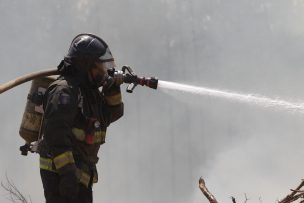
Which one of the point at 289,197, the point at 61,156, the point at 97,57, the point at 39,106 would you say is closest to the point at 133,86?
the point at 97,57

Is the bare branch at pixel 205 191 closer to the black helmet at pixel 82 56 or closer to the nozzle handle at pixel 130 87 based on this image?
the nozzle handle at pixel 130 87

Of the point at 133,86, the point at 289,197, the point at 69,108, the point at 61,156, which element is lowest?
the point at 289,197

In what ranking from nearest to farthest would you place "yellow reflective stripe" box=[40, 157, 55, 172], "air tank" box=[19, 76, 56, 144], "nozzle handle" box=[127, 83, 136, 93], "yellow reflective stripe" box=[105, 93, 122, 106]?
"yellow reflective stripe" box=[40, 157, 55, 172], "air tank" box=[19, 76, 56, 144], "yellow reflective stripe" box=[105, 93, 122, 106], "nozzle handle" box=[127, 83, 136, 93]

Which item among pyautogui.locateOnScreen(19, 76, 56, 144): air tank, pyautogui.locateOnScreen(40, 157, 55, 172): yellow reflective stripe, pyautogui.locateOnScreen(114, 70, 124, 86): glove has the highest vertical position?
pyautogui.locateOnScreen(114, 70, 124, 86): glove

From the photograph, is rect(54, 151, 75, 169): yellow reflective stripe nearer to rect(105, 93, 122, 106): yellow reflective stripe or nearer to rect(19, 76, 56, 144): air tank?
rect(19, 76, 56, 144): air tank

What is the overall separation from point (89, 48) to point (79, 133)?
93cm

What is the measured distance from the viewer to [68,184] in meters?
4.99

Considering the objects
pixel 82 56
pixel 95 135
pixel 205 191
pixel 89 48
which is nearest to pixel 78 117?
pixel 95 135

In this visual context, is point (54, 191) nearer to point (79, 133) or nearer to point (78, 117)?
point (79, 133)

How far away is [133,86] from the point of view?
6.28 meters

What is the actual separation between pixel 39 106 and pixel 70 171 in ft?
3.54

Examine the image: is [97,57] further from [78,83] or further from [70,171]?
[70,171]

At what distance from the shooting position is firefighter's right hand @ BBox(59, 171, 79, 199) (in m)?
5.00

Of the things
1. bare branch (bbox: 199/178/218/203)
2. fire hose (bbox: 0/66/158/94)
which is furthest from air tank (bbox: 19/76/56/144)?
bare branch (bbox: 199/178/218/203)
